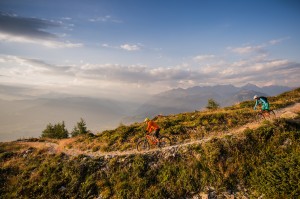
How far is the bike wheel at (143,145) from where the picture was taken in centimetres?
2131

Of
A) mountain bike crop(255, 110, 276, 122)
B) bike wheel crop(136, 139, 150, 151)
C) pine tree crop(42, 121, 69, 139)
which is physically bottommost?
pine tree crop(42, 121, 69, 139)

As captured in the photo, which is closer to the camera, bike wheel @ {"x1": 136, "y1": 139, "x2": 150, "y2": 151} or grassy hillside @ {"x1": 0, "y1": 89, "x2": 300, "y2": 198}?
grassy hillside @ {"x1": 0, "y1": 89, "x2": 300, "y2": 198}

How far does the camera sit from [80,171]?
1973cm

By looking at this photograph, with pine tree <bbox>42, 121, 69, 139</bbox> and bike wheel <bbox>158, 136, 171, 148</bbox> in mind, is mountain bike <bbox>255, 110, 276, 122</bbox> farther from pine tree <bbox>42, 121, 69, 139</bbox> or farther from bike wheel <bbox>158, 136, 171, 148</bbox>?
pine tree <bbox>42, 121, 69, 139</bbox>

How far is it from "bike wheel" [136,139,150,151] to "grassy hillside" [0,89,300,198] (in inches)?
55.4

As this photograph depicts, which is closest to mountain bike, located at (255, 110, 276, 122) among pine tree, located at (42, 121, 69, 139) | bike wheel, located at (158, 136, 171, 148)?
bike wheel, located at (158, 136, 171, 148)

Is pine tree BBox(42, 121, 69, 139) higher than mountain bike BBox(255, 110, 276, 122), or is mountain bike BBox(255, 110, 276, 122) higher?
mountain bike BBox(255, 110, 276, 122)

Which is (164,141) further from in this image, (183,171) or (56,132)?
(56,132)

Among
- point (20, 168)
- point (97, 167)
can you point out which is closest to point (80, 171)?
point (97, 167)

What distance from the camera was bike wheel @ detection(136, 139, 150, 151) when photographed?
69.9ft

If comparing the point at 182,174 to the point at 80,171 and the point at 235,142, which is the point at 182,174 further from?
the point at 80,171

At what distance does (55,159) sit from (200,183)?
1476 cm

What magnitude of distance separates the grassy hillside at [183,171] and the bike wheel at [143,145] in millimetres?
1407

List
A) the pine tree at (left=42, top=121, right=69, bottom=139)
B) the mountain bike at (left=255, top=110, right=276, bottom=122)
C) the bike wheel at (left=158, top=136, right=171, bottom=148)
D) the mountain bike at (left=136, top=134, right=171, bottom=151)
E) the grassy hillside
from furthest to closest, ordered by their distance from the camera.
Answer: the pine tree at (left=42, top=121, right=69, bottom=139), the mountain bike at (left=255, top=110, right=276, bottom=122), the bike wheel at (left=158, top=136, right=171, bottom=148), the mountain bike at (left=136, top=134, right=171, bottom=151), the grassy hillside
